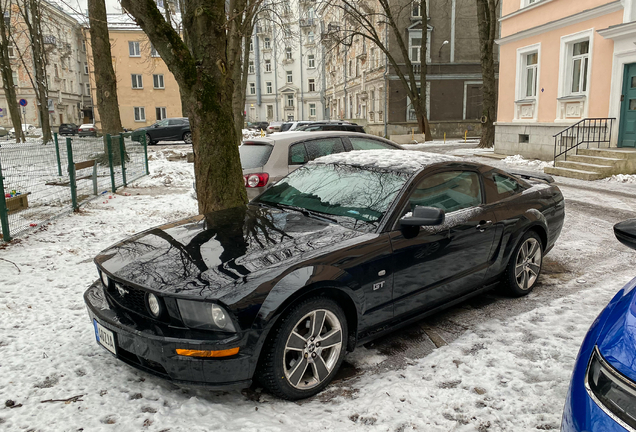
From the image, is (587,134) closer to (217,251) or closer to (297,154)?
(297,154)

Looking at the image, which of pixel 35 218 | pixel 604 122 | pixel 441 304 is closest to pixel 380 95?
pixel 604 122

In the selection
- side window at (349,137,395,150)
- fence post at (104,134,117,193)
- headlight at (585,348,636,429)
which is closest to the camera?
headlight at (585,348,636,429)

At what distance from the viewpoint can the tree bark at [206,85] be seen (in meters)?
5.98

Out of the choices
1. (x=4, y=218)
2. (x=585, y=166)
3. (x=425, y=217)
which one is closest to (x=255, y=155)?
(x=4, y=218)

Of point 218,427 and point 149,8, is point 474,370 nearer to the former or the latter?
point 218,427

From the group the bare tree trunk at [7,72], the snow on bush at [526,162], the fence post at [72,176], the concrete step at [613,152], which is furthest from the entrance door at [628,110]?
the bare tree trunk at [7,72]

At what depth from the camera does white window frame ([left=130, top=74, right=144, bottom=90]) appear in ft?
171

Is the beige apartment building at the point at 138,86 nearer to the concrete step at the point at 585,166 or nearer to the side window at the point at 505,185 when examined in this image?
the concrete step at the point at 585,166

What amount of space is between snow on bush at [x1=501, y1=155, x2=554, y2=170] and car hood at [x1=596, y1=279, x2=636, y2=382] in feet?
50.3

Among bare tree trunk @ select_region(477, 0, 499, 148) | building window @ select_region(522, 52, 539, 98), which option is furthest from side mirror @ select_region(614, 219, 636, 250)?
bare tree trunk @ select_region(477, 0, 499, 148)

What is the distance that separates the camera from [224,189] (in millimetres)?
6449

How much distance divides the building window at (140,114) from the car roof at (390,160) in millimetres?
52015

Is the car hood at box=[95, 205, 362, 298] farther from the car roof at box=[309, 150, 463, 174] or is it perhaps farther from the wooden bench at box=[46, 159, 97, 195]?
the wooden bench at box=[46, 159, 97, 195]

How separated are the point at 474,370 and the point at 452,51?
37.7m
